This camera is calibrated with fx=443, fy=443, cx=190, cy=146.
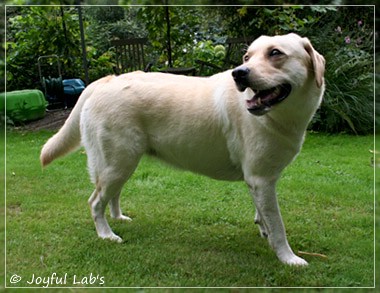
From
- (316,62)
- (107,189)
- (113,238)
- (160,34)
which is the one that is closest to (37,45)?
(160,34)

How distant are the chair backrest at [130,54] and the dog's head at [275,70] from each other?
523 mm

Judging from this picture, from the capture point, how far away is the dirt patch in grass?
2145 mm

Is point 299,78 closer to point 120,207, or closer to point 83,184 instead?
point 120,207

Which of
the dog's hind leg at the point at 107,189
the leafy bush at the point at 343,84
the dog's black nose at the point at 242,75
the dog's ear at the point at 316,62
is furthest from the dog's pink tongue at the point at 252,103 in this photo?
the dog's hind leg at the point at 107,189

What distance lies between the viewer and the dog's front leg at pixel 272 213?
2791 millimetres

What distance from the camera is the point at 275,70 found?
2312 millimetres

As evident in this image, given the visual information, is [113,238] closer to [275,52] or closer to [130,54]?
[130,54]

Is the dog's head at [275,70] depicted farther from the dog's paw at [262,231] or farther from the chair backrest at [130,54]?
the dog's paw at [262,231]

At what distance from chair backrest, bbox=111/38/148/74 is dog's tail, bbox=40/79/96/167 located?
0.38 m

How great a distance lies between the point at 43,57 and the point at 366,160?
11.2 ft

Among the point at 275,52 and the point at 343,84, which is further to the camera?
the point at 343,84

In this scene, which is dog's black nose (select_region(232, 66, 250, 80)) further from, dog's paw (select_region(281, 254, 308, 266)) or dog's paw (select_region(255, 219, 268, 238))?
dog's paw (select_region(255, 219, 268, 238))

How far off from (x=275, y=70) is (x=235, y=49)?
0.26 m

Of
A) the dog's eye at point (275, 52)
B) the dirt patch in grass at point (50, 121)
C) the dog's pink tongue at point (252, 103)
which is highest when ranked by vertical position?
the dog's eye at point (275, 52)
